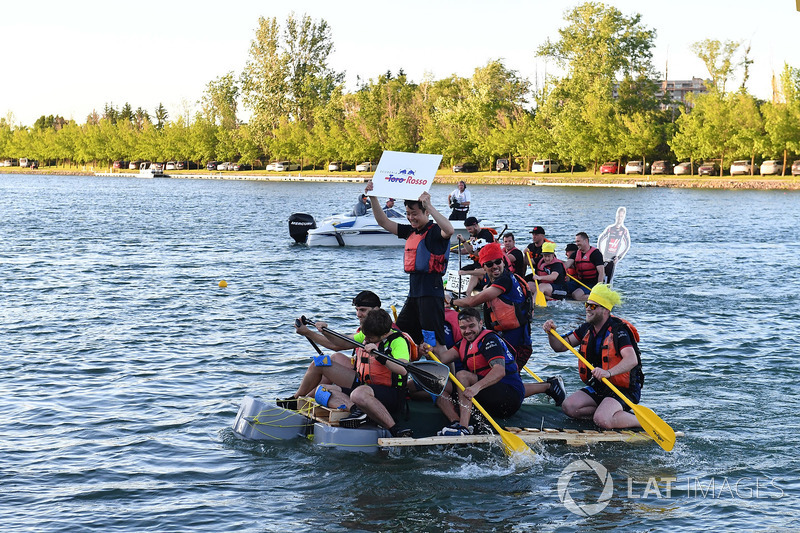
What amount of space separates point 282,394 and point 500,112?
3585 inches

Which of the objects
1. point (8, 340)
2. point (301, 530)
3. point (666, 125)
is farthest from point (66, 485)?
point (666, 125)

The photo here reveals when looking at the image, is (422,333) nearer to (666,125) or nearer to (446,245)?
(446,245)

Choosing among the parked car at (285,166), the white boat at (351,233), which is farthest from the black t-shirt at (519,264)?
the parked car at (285,166)

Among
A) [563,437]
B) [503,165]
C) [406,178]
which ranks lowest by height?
[563,437]

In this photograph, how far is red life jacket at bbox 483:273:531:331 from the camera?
10602mm

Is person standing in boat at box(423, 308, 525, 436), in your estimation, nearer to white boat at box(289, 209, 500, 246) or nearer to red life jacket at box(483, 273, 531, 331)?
red life jacket at box(483, 273, 531, 331)

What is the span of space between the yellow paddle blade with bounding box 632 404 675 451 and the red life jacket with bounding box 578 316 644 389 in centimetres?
36

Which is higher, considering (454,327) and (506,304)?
(506,304)

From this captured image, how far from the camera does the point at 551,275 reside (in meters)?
18.8

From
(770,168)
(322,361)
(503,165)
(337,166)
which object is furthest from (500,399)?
(337,166)

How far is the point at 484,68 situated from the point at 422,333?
9543 cm

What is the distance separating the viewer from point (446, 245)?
10.4 meters

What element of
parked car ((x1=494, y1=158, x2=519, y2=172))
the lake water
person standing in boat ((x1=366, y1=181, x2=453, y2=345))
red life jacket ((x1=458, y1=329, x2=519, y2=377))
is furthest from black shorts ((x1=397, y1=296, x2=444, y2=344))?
parked car ((x1=494, y1=158, x2=519, y2=172))

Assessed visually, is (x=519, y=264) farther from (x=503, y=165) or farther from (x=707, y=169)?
(x=503, y=165)
